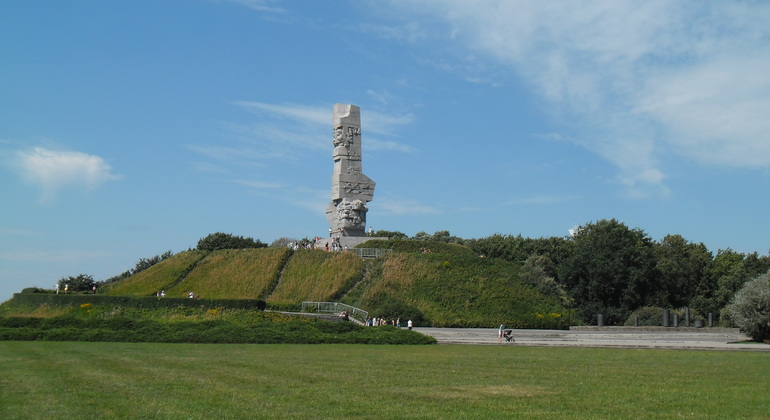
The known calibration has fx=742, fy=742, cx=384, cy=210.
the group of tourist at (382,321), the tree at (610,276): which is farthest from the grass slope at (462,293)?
the tree at (610,276)

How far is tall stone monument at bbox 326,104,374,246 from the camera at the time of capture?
1860 inches

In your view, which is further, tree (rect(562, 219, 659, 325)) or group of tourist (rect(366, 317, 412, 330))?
tree (rect(562, 219, 659, 325))

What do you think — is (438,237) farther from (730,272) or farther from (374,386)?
(374,386)

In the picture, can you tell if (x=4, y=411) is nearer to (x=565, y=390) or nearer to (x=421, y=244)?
(x=565, y=390)

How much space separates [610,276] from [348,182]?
17.2m

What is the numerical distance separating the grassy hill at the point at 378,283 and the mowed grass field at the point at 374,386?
19.2 meters

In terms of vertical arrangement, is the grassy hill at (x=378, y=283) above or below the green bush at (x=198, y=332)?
above

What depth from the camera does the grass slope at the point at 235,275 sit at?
4147cm

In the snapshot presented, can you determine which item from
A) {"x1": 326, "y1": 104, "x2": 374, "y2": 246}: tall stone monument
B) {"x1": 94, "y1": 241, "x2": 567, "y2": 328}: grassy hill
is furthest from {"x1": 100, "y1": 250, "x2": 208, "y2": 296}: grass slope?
{"x1": 326, "y1": 104, "x2": 374, "y2": 246}: tall stone monument

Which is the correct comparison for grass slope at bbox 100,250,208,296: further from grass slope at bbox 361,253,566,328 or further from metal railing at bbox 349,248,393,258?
grass slope at bbox 361,253,566,328

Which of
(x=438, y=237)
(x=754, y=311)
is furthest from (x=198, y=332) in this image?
(x=438, y=237)

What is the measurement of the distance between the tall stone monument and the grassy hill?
1806 millimetres

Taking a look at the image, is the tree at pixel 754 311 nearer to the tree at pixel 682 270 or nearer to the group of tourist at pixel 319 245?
the tree at pixel 682 270

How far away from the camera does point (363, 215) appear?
47938mm
